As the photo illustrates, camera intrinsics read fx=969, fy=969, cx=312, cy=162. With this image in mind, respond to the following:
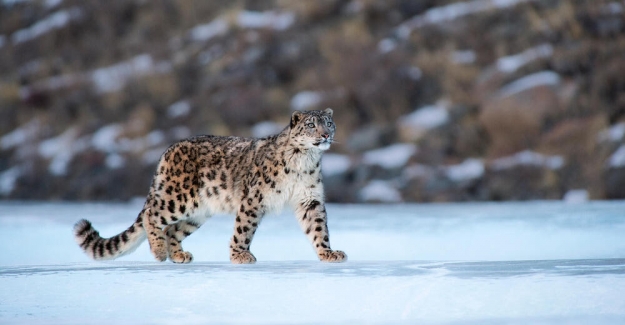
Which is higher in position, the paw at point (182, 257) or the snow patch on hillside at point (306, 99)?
the snow patch on hillside at point (306, 99)

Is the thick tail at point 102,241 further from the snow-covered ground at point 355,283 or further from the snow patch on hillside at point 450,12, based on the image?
the snow patch on hillside at point 450,12

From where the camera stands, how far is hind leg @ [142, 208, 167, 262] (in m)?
7.59

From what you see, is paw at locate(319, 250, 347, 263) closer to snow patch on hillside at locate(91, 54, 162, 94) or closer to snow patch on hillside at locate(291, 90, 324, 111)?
snow patch on hillside at locate(291, 90, 324, 111)

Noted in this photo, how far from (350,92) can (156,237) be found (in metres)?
12.3

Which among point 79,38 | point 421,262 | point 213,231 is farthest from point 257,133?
point 421,262

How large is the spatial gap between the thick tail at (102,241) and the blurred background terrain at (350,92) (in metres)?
8.65

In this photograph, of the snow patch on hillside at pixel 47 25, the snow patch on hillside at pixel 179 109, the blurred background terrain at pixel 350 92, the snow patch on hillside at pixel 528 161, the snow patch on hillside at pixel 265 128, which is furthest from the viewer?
the snow patch on hillside at pixel 47 25

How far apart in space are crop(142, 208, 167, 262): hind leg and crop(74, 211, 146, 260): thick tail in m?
0.23

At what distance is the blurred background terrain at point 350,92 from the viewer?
1678cm

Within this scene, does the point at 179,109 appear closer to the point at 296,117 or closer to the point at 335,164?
the point at 335,164

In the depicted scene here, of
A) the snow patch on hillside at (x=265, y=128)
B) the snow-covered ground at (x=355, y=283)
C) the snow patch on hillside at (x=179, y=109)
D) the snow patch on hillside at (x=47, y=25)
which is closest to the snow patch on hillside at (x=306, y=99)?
the snow patch on hillside at (x=265, y=128)

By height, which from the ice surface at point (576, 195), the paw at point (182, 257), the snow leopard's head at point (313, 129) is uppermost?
the ice surface at point (576, 195)

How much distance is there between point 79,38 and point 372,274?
64.6 ft

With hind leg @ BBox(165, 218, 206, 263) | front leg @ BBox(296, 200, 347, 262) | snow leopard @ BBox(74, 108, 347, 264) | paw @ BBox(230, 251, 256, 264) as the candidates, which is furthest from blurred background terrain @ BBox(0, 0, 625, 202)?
paw @ BBox(230, 251, 256, 264)
